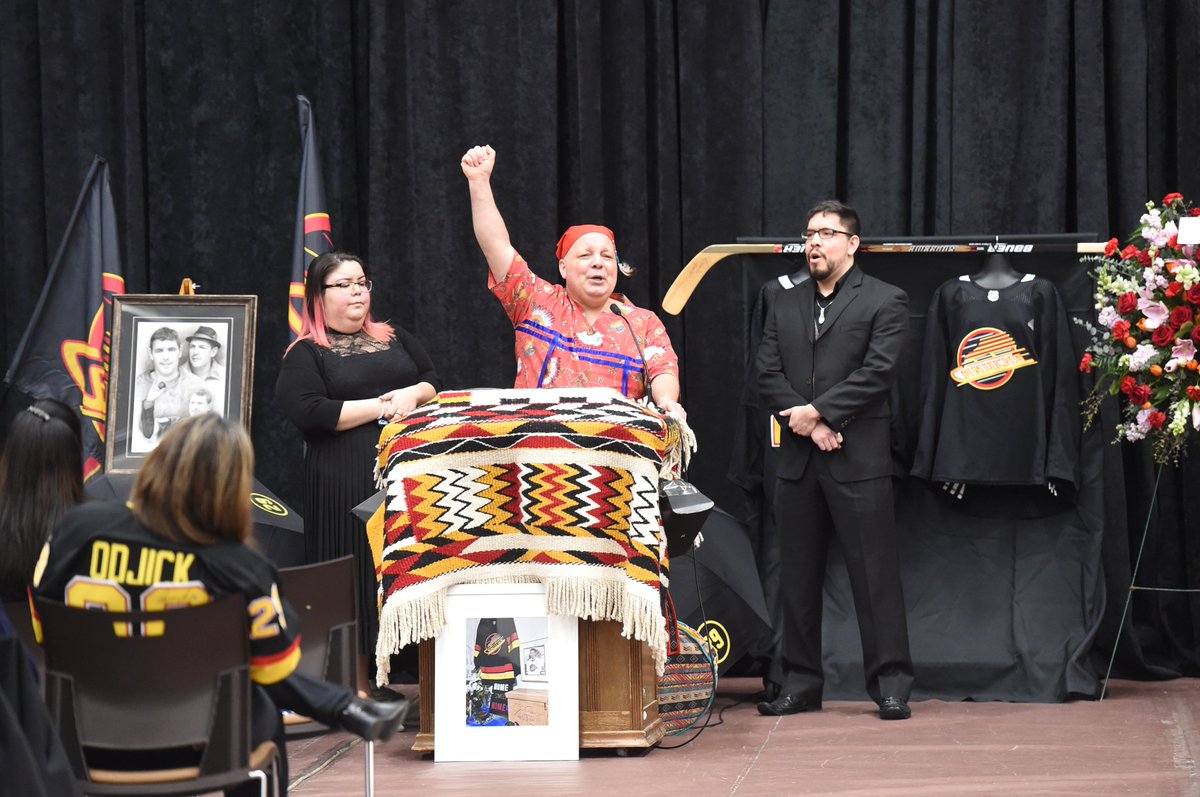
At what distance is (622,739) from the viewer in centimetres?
386

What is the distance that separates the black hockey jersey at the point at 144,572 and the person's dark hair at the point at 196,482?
32 millimetres

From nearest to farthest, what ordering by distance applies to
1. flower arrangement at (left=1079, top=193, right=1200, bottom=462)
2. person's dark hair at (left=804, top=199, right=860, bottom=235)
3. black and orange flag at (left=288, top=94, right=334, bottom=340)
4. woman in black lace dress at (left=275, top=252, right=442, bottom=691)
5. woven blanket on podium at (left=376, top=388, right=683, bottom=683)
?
woven blanket on podium at (left=376, top=388, right=683, bottom=683) < flower arrangement at (left=1079, top=193, right=1200, bottom=462) < woman in black lace dress at (left=275, top=252, right=442, bottom=691) < person's dark hair at (left=804, top=199, right=860, bottom=235) < black and orange flag at (left=288, top=94, right=334, bottom=340)

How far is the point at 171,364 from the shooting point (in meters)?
4.70

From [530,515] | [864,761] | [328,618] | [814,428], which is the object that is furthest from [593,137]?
[328,618]

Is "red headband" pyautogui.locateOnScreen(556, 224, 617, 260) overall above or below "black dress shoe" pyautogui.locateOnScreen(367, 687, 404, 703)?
above

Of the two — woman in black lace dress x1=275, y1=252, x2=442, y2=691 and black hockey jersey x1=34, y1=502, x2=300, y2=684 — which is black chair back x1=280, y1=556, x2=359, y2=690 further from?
woman in black lace dress x1=275, y1=252, x2=442, y2=691

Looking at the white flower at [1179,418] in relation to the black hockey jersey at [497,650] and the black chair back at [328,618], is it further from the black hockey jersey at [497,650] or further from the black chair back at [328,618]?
the black chair back at [328,618]

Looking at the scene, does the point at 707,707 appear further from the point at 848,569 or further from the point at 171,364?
the point at 171,364

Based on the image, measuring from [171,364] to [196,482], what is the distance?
8.38 ft

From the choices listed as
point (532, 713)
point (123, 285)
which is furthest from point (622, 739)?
point (123, 285)

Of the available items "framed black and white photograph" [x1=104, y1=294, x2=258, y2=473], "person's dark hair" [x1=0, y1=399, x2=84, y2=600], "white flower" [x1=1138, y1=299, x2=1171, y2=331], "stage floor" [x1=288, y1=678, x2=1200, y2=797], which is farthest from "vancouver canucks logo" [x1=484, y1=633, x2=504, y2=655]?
"white flower" [x1=1138, y1=299, x2=1171, y2=331]

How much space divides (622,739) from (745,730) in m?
0.56

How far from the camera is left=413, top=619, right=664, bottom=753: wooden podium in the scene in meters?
3.86

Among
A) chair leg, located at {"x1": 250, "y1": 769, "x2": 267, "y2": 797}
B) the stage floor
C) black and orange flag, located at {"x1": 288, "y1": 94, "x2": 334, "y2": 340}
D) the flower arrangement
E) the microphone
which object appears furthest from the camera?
black and orange flag, located at {"x1": 288, "y1": 94, "x2": 334, "y2": 340}
